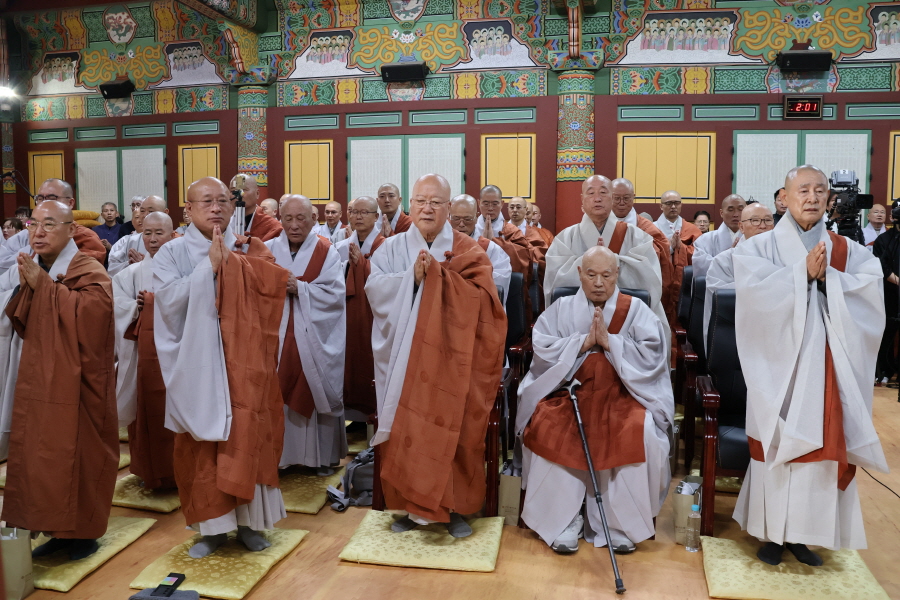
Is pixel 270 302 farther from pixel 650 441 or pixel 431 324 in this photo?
pixel 650 441

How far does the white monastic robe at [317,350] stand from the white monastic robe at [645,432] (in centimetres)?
116

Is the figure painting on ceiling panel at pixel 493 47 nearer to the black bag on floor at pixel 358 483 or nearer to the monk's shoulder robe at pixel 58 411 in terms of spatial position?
the black bag on floor at pixel 358 483

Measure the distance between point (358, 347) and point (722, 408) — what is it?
2.21 meters

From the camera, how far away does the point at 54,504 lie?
2.98m

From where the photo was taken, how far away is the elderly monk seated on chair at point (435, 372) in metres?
3.23

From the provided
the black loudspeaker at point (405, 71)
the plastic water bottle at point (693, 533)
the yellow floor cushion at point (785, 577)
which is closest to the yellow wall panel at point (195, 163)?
the black loudspeaker at point (405, 71)

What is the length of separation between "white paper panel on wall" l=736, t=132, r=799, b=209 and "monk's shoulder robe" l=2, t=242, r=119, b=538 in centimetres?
747

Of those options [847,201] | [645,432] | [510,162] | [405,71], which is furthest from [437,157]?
[645,432]

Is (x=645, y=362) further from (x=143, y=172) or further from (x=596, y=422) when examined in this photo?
(x=143, y=172)

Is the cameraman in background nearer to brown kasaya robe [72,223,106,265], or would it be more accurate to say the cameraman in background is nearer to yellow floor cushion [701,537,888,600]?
yellow floor cushion [701,537,888,600]

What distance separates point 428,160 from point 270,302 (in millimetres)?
6271

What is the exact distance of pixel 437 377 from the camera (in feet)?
10.7

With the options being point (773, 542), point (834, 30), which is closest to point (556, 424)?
point (773, 542)

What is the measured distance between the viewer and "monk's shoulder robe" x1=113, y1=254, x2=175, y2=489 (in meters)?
3.84
